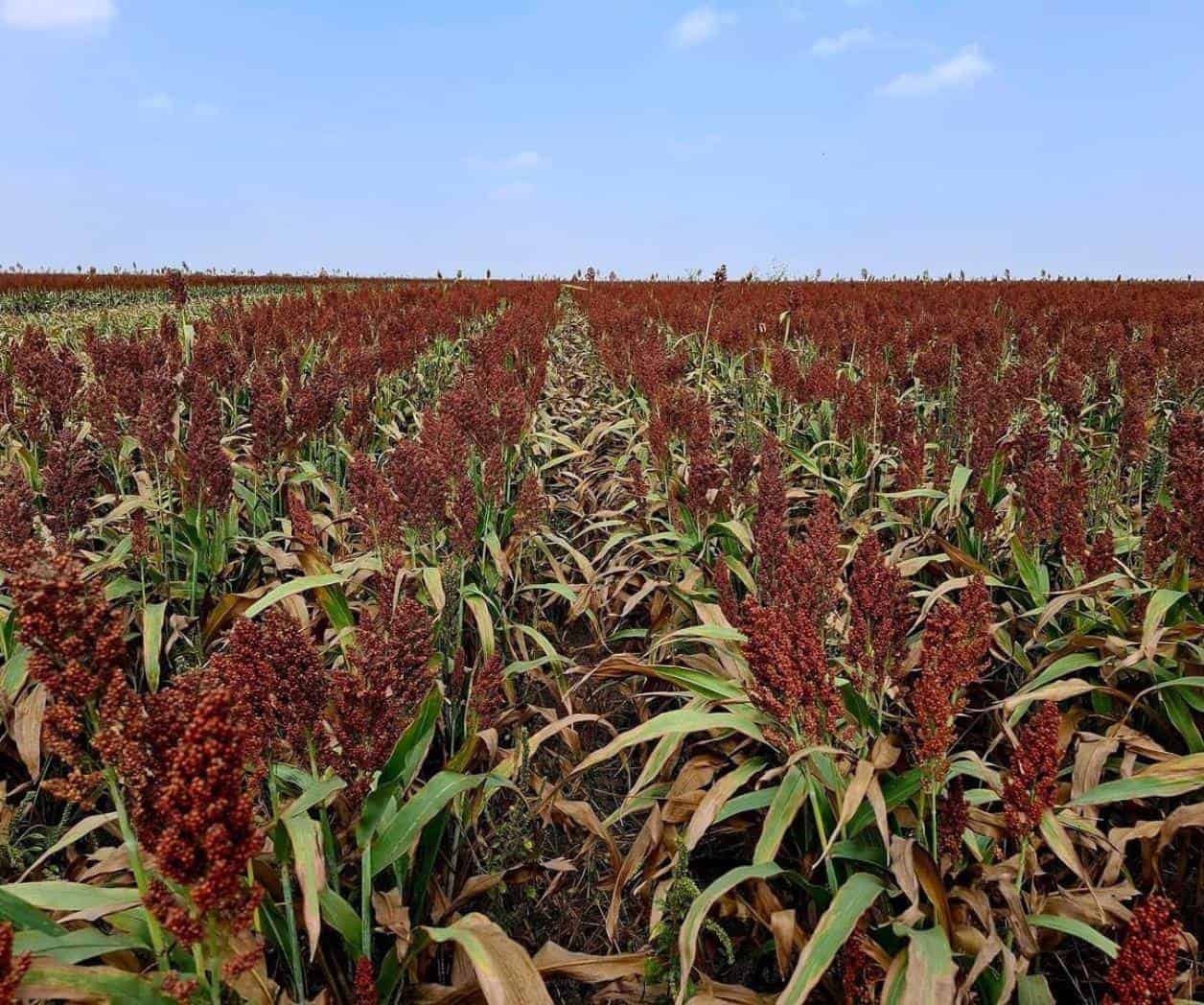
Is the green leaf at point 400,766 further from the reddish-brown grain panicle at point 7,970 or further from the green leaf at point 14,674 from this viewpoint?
the green leaf at point 14,674

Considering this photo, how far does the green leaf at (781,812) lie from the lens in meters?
1.93

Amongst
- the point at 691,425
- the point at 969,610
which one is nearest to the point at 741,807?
the point at 969,610

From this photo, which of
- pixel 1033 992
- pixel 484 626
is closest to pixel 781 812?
pixel 1033 992

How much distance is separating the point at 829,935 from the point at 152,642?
2328 mm

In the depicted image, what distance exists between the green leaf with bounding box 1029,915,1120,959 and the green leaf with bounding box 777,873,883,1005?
376mm

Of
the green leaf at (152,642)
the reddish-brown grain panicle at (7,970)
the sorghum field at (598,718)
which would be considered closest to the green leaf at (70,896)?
the sorghum field at (598,718)

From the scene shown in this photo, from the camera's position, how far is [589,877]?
2.68 meters

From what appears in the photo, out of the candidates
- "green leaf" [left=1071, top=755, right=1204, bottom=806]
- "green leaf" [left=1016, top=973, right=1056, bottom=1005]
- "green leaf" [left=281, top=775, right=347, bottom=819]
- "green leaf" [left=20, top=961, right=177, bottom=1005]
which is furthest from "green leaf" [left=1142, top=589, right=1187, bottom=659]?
"green leaf" [left=20, top=961, right=177, bottom=1005]

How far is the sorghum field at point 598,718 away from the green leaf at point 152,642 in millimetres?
15

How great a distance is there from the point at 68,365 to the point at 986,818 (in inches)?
191

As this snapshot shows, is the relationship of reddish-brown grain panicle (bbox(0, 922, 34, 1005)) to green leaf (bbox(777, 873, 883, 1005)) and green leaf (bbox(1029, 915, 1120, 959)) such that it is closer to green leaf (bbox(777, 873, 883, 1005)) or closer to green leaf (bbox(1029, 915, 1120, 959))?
green leaf (bbox(777, 873, 883, 1005))

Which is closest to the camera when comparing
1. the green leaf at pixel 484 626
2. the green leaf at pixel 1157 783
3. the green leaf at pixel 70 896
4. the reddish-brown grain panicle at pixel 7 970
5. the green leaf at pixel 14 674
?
the reddish-brown grain panicle at pixel 7 970

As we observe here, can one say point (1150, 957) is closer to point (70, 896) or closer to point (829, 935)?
point (829, 935)

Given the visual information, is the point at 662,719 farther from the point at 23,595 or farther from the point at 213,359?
the point at 213,359
